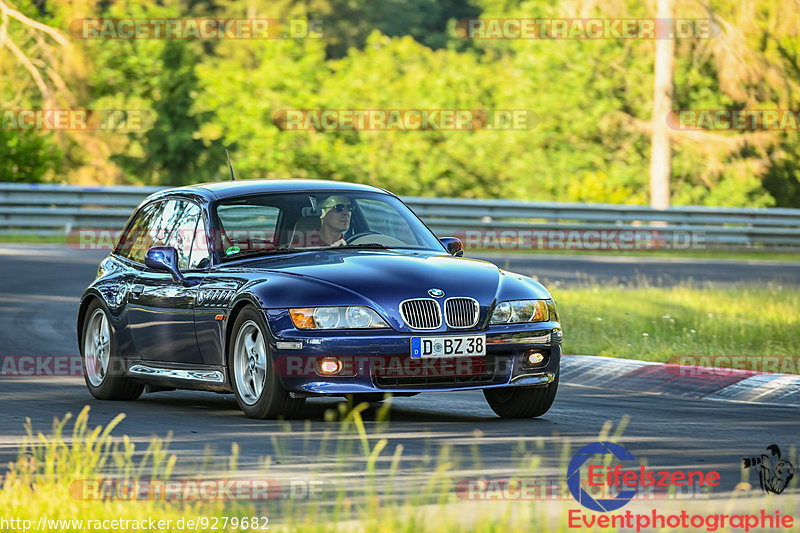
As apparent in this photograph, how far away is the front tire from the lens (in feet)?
30.3

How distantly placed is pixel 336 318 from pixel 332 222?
1.48 m

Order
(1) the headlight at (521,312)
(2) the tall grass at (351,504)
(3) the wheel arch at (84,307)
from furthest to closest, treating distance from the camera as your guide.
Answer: (3) the wheel arch at (84,307)
(1) the headlight at (521,312)
(2) the tall grass at (351,504)

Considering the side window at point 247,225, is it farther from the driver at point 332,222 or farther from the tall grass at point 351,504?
the tall grass at point 351,504

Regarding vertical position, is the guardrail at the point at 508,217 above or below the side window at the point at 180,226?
below

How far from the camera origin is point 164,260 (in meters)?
10.4

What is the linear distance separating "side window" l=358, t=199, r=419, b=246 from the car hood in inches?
26.3

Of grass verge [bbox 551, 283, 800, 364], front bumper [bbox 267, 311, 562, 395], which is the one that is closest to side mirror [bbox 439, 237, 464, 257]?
front bumper [bbox 267, 311, 562, 395]

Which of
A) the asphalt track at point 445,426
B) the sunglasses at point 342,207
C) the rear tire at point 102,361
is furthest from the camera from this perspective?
the rear tire at point 102,361

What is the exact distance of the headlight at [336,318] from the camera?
358 inches

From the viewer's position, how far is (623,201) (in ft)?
120

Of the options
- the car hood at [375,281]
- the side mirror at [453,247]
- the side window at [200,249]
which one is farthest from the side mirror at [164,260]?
the side mirror at [453,247]

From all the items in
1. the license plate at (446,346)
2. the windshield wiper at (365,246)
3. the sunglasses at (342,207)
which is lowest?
the license plate at (446,346)

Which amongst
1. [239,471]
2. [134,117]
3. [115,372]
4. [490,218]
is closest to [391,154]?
[134,117]

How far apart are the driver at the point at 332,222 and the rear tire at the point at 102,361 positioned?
1784mm
